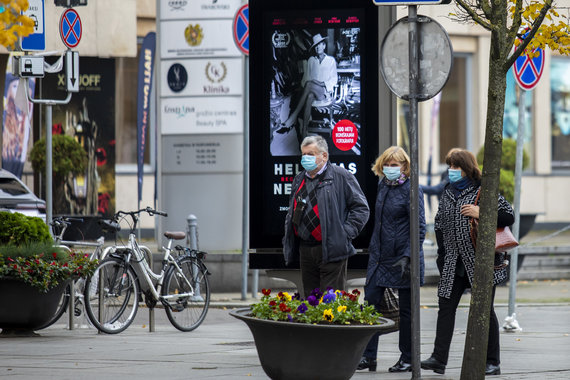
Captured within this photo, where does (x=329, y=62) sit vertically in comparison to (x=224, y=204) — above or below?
above

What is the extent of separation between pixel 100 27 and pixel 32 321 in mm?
13066

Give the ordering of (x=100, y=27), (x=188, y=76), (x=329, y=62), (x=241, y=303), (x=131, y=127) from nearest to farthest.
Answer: (x=329, y=62)
(x=241, y=303)
(x=188, y=76)
(x=100, y=27)
(x=131, y=127)

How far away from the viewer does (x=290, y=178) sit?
11484mm

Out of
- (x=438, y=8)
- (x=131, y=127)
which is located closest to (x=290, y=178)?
(x=131, y=127)

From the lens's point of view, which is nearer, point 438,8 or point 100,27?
point 100,27

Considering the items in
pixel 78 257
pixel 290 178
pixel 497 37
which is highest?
pixel 497 37

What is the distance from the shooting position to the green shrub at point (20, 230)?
12.4 meters

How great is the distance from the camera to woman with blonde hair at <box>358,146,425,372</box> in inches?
401

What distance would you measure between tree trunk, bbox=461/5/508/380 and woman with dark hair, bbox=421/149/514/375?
3.89 feet

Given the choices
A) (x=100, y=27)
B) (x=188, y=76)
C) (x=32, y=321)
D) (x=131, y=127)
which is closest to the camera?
(x=32, y=321)

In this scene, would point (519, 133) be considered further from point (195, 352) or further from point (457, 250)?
point (195, 352)

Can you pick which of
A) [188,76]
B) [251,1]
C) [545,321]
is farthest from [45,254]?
[188,76]

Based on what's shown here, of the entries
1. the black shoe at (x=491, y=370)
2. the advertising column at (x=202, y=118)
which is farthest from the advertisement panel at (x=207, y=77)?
the black shoe at (x=491, y=370)

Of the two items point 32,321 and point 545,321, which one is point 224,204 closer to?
point 545,321
